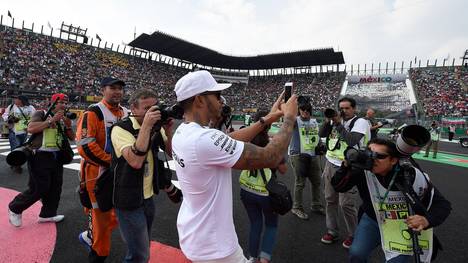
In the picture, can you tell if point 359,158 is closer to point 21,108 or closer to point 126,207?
point 126,207

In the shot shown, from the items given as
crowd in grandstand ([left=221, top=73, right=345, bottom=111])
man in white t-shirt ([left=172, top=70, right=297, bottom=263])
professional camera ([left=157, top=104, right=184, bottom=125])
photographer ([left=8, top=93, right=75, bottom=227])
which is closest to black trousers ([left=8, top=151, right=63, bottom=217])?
photographer ([left=8, top=93, right=75, bottom=227])

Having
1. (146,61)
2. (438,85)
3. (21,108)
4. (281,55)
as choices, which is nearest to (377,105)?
(438,85)

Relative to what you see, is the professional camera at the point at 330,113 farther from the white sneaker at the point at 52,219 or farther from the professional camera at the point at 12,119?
the professional camera at the point at 12,119

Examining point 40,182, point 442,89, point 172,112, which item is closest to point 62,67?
point 40,182

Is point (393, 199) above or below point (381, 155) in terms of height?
below

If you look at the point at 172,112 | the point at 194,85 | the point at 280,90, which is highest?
the point at 280,90

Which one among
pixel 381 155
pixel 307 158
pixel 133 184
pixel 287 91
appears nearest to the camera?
pixel 287 91

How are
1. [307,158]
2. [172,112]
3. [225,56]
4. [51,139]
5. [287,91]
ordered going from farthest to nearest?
[225,56], [307,158], [51,139], [287,91], [172,112]

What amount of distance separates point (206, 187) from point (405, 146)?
145 cm

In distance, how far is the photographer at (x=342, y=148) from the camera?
3.57 m

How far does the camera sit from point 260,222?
3.14 metres

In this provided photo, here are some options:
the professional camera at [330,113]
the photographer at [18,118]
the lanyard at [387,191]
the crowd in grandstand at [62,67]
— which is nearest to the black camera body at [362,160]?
the lanyard at [387,191]

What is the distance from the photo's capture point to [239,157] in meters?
1.51

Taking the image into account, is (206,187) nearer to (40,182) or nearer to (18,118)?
(40,182)
